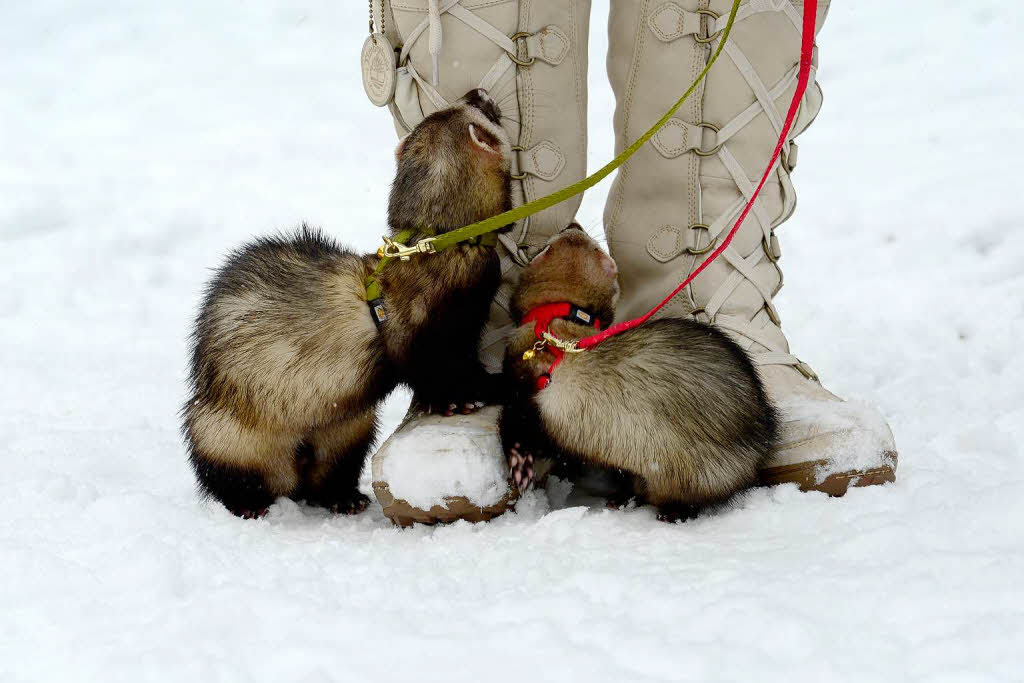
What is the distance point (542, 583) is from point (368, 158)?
258 cm

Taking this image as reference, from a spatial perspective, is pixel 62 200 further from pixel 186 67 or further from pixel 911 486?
pixel 911 486

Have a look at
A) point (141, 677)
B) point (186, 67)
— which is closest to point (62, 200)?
point (186, 67)

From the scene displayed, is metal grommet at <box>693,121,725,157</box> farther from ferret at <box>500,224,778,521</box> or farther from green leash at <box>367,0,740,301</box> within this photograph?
ferret at <box>500,224,778,521</box>

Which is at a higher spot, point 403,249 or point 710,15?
point 710,15

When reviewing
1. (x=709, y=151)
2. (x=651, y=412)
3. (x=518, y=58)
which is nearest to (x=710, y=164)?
(x=709, y=151)

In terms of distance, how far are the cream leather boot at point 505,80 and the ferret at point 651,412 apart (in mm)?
89

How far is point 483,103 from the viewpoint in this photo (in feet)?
4.81

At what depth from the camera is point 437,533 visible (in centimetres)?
126

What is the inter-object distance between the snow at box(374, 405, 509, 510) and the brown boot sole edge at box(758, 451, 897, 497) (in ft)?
1.39

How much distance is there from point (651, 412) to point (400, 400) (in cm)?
96

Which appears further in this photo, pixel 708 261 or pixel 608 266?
pixel 608 266

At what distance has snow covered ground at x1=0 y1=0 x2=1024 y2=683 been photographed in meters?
0.87

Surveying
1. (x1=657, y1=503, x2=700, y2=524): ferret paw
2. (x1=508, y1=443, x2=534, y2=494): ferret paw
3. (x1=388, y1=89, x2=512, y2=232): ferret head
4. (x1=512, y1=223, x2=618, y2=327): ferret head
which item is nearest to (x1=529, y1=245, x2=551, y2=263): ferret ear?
(x1=512, y1=223, x2=618, y2=327): ferret head

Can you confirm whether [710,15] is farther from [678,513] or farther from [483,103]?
[678,513]
